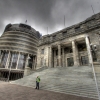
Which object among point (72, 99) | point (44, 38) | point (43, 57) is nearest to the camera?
point (72, 99)

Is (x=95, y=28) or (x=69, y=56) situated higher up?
(x=95, y=28)

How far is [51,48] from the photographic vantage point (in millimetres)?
27828

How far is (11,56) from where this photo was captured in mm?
45594

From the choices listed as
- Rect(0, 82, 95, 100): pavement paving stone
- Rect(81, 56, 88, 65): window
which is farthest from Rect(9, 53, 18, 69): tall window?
Rect(0, 82, 95, 100): pavement paving stone

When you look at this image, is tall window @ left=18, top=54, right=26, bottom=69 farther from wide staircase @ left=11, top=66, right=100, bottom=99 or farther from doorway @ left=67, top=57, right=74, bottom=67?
wide staircase @ left=11, top=66, right=100, bottom=99

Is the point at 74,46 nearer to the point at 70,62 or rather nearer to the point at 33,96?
the point at 70,62

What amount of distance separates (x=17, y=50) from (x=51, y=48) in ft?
87.0

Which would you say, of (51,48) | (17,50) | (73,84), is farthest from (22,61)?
Result: (73,84)

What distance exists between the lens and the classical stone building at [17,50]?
42.9 meters

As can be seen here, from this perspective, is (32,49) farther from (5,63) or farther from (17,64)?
(5,63)

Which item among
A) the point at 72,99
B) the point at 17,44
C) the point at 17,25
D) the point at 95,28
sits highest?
the point at 17,25

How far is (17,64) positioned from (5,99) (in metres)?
41.9

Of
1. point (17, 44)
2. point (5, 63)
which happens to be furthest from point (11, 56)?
point (17, 44)

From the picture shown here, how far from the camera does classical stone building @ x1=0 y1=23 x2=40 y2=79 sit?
42.9 m
